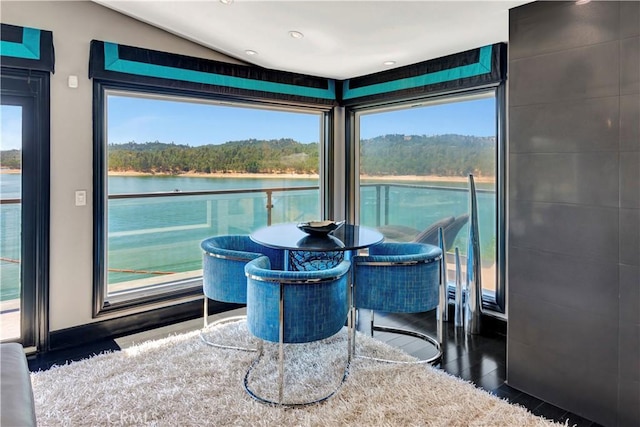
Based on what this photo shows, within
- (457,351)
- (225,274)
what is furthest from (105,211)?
(457,351)

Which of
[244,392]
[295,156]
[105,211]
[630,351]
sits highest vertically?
[295,156]

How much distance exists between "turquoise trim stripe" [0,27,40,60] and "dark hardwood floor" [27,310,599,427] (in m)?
2.20

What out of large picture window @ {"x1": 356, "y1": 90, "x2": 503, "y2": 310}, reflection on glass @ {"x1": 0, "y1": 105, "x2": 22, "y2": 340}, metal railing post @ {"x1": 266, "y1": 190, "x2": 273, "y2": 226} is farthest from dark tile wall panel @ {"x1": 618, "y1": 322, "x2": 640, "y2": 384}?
reflection on glass @ {"x1": 0, "y1": 105, "x2": 22, "y2": 340}

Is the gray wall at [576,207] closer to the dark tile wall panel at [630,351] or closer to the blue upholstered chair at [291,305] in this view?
the dark tile wall panel at [630,351]

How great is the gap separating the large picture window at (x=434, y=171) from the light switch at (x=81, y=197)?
2948 mm

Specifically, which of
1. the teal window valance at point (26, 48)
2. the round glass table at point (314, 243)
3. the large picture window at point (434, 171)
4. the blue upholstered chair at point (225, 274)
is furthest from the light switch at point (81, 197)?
the large picture window at point (434, 171)

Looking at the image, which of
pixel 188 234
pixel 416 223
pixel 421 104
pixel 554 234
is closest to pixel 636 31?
pixel 554 234

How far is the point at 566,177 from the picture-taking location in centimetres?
240

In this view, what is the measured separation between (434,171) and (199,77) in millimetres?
2474

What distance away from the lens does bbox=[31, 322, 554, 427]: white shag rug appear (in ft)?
7.34

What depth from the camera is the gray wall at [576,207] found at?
2162 mm

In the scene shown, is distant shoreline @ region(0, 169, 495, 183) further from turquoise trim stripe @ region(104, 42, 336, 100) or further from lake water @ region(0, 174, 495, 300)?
turquoise trim stripe @ region(104, 42, 336, 100)

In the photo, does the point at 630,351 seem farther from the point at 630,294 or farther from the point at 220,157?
the point at 220,157

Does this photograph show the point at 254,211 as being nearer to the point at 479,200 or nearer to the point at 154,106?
the point at 154,106
